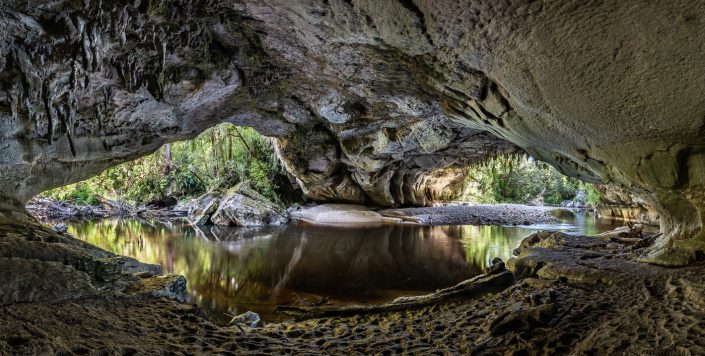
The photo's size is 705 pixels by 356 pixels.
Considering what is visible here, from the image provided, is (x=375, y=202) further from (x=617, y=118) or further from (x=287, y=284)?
(x=617, y=118)

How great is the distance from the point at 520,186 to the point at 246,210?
2588cm

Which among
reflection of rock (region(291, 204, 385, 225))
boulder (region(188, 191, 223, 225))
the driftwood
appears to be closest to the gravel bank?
reflection of rock (region(291, 204, 385, 225))

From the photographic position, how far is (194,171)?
21.0 m

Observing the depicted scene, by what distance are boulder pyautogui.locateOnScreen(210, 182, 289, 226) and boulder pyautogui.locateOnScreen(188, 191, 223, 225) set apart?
0.35m

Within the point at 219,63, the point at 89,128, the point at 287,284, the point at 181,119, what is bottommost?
the point at 287,284

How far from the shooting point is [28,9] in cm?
347

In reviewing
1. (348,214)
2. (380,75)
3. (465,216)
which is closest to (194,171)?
(348,214)

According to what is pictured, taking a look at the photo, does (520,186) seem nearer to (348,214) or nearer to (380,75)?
(348,214)

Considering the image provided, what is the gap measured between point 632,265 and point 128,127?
8.19 metres

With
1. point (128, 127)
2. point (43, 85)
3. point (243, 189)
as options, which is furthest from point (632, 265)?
point (243, 189)

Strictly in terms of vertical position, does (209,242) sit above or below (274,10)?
below

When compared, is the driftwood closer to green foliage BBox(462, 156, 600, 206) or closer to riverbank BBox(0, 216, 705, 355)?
riverbank BBox(0, 216, 705, 355)

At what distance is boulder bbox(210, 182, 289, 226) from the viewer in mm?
16406

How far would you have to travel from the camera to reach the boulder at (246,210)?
16406 millimetres
